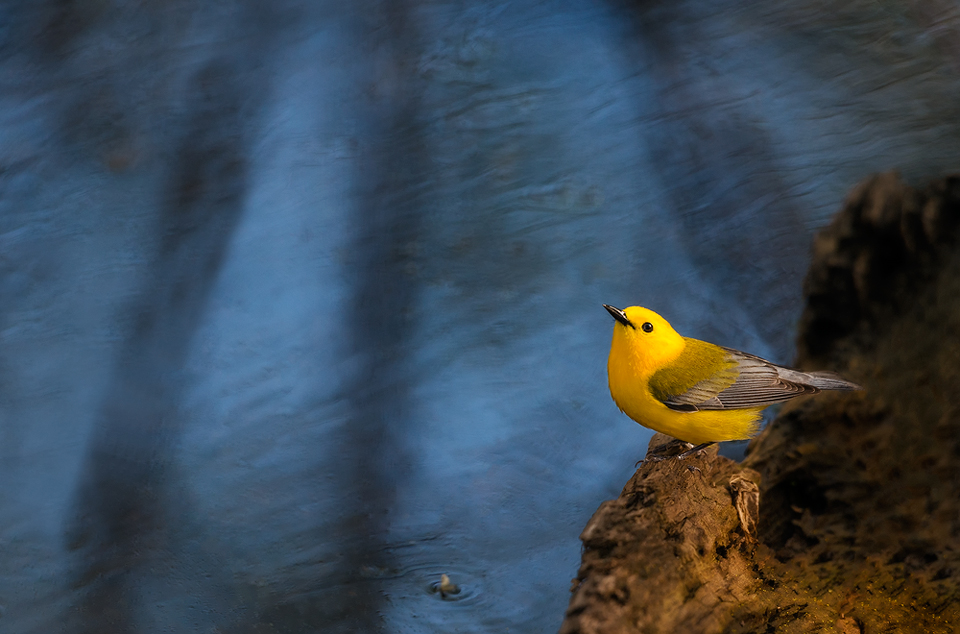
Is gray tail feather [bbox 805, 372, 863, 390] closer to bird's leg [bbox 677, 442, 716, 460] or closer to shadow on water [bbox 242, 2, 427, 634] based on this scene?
bird's leg [bbox 677, 442, 716, 460]

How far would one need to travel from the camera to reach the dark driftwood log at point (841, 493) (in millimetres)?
1539

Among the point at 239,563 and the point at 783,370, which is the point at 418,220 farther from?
the point at 783,370

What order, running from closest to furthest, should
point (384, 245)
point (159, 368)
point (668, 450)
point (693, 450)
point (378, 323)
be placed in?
point (693, 450) < point (668, 450) < point (159, 368) < point (378, 323) < point (384, 245)

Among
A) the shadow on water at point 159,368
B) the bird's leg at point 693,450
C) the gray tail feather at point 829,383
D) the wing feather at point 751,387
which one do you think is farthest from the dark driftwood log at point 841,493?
the shadow on water at point 159,368

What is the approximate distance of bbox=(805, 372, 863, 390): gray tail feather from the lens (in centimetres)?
176

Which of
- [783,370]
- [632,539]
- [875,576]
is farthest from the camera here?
[783,370]

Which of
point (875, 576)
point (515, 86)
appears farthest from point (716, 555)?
point (515, 86)

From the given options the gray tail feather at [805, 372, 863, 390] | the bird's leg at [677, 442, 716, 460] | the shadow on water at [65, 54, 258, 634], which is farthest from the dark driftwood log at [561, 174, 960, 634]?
the shadow on water at [65, 54, 258, 634]

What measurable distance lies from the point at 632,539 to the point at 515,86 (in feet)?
6.75

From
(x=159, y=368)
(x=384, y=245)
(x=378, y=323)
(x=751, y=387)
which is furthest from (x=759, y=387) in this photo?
(x=159, y=368)

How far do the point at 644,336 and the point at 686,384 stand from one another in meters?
0.15

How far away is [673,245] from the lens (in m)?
2.93

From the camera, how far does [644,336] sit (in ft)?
5.84

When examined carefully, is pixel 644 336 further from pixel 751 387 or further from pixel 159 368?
pixel 159 368
